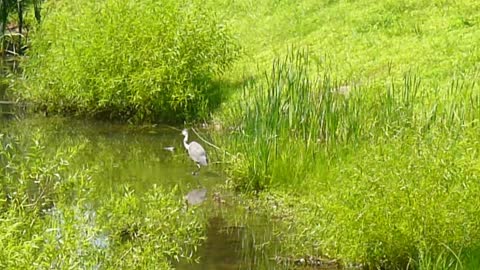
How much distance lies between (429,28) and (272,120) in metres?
→ 9.07

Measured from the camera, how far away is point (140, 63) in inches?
740

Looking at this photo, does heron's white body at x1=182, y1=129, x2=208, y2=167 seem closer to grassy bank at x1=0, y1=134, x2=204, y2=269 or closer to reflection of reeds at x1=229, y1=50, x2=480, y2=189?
reflection of reeds at x1=229, y1=50, x2=480, y2=189

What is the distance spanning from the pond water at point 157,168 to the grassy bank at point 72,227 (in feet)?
1.00

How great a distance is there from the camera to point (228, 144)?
13438mm

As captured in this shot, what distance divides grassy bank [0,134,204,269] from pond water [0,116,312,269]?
0.31 meters

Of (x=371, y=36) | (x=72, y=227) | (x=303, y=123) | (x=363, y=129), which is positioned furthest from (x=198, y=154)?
(x=371, y=36)

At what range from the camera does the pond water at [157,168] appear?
10047 mm

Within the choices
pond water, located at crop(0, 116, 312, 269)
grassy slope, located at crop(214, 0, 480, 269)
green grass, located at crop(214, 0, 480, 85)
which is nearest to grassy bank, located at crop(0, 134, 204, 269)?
pond water, located at crop(0, 116, 312, 269)

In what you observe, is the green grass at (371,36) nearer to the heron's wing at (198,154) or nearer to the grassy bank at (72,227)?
the heron's wing at (198,154)

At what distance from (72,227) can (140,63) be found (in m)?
13.0

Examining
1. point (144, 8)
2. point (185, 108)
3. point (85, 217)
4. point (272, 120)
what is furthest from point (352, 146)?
point (144, 8)

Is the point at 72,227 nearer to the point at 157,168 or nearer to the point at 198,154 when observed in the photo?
the point at 198,154

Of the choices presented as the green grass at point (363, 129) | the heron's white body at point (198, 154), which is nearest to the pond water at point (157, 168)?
the heron's white body at point (198, 154)

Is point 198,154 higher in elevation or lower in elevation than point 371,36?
lower
